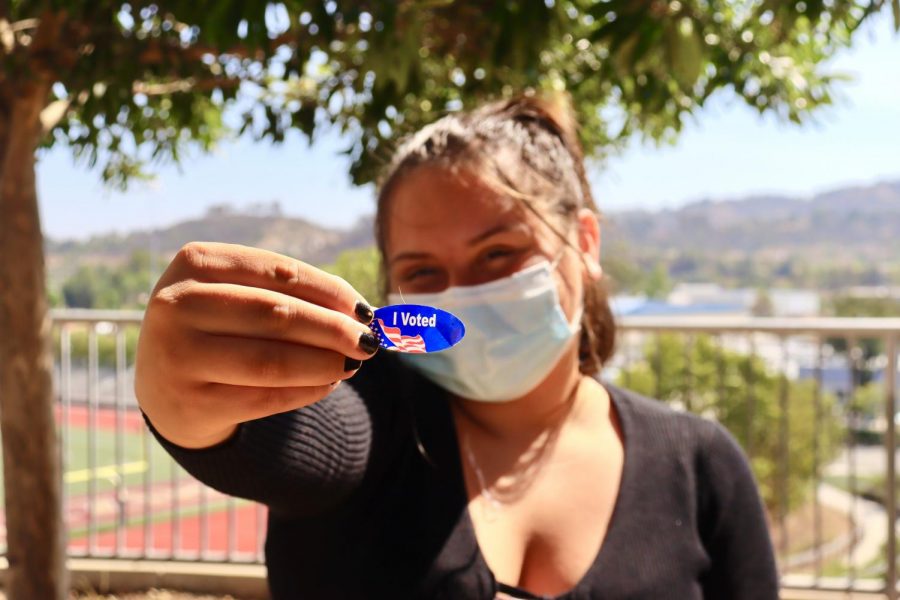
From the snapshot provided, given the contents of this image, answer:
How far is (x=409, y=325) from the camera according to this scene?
0.79m

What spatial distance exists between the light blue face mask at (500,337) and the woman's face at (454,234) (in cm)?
3

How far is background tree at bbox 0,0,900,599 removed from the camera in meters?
2.07

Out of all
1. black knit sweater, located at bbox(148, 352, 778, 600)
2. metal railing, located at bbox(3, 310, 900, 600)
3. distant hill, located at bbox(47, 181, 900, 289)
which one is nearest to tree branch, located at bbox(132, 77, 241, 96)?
metal railing, located at bbox(3, 310, 900, 600)

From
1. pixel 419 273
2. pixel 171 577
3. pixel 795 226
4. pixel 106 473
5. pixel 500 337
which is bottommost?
pixel 171 577

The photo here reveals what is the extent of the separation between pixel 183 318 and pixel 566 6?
1996 millimetres

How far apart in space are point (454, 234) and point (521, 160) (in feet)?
0.72

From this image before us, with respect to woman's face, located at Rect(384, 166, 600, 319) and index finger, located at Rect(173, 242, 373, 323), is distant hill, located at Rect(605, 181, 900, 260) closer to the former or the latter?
woman's face, located at Rect(384, 166, 600, 319)

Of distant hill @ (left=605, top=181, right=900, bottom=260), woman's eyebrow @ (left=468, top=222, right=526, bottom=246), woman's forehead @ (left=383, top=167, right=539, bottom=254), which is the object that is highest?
distant hill @ (left=605, top=181, right=900, bottom=260)

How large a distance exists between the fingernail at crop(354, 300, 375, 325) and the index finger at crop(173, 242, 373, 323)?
1.2 inches

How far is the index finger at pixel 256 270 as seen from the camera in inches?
29.2

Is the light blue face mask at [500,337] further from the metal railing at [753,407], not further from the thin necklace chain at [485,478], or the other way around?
the metal railing at [753,407]

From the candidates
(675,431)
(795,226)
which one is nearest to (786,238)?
(795,226)

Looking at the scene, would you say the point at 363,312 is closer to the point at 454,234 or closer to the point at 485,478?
the point at 454,234

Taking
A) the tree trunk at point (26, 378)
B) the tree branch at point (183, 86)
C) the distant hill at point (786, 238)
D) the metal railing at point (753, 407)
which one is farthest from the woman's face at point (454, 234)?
the distant hill at point (786, 238)
